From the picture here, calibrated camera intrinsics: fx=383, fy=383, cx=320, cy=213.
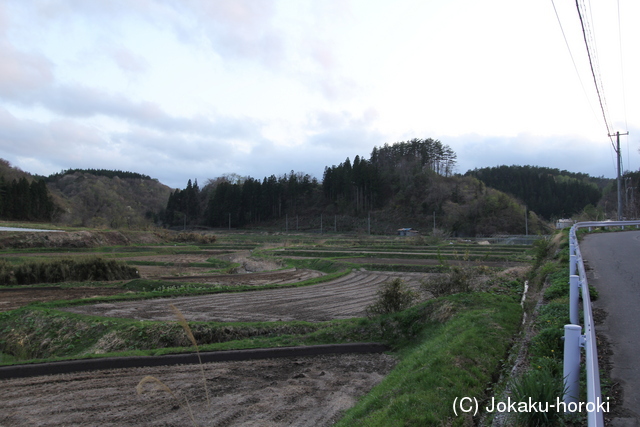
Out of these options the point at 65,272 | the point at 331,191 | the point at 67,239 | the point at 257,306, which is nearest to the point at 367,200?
the point at 331,191

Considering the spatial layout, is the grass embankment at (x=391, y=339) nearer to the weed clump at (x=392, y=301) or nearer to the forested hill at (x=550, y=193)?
the weed clump at (x=392, y=301)

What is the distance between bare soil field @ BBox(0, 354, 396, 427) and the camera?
6.67 metres

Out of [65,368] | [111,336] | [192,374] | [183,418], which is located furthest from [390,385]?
[111,336]

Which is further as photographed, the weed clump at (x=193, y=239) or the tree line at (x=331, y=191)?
the tree line at (x=331, y=191)

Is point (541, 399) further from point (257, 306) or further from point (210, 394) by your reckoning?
point (257, 306)

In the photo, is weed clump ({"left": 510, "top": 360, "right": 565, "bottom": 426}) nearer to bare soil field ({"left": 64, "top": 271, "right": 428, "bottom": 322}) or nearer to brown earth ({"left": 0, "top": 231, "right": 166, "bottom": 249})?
bare soil field ({"left": 64, "top": 271, "right": 428, "bottom": 322})

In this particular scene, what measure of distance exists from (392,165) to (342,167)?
15.3 metres

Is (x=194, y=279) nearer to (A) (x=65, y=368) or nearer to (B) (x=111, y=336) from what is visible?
(B) (x=111, y=336)

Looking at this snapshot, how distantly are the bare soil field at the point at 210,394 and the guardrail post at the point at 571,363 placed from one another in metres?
4.07

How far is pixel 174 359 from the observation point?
9.41 m

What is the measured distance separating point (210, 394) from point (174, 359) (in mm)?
2372

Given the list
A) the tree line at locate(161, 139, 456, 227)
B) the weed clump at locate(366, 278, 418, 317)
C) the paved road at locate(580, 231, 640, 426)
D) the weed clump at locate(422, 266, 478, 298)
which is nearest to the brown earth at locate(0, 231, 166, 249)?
the weed clump at locate(366, 278, 418, 317)

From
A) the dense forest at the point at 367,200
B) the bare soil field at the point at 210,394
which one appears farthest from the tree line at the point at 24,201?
the bare soil field at the point at 210,394

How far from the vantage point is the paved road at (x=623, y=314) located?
413 centimetres
